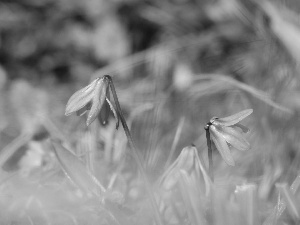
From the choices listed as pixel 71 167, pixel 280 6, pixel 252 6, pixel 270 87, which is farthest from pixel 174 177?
pixel 252 6

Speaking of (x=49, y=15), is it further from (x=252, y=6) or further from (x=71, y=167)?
(x=71, y=167)

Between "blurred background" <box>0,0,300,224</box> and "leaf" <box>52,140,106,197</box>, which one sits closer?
"leaf" <box>52,140,106,197</box>

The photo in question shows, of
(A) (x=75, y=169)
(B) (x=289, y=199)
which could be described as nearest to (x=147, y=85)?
(A) (x=75, y=169)

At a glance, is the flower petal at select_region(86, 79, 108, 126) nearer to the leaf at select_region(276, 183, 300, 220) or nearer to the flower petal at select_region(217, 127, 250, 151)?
the flower petal at select_region(217, 127, 250, 151)

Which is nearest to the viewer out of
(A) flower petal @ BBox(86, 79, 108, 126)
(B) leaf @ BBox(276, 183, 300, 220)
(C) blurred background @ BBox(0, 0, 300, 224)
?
(B) leaf @ BBox(276, 183, 300, 220)

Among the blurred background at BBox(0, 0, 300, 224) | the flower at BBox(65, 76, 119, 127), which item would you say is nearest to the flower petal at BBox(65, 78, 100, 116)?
the flower at BBox(65, 76, 119, 127)

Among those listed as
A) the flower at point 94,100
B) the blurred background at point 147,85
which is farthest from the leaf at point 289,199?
the flower at point 94,100
